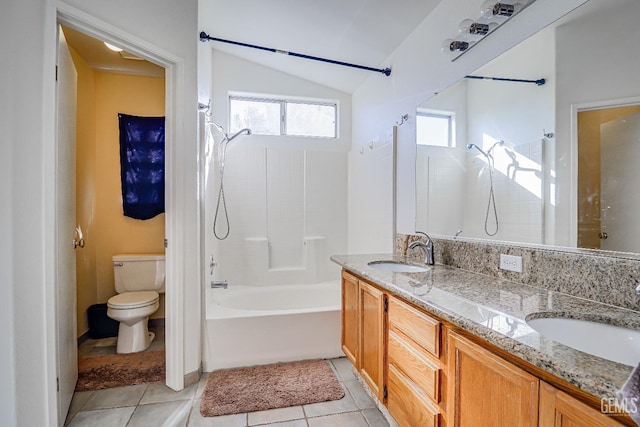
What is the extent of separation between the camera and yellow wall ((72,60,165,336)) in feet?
9.64

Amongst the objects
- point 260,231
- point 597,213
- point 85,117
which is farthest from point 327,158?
point 597,213

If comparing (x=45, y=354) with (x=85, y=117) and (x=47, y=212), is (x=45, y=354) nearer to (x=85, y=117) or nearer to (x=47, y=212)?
(x=47, y=212)

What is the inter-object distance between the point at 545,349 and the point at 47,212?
197 centimetres

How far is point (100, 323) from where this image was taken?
293 centimetres

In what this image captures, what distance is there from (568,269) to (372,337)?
977mm

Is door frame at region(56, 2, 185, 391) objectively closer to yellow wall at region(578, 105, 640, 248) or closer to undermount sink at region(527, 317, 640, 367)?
undermount sink at region(527, 317, 640, 367)

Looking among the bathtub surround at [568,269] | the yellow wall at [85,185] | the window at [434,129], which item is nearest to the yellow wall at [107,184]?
the yellow wall at [85,185]

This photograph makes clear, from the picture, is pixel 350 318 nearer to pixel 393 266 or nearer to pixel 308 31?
pixel 393 266

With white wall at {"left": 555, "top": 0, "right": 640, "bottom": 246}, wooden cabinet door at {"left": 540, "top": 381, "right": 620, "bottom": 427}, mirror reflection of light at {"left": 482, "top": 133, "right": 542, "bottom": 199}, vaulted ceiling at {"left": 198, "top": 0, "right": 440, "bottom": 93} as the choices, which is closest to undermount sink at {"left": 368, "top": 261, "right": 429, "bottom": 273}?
mirror reflection of light at {"left": 482, "top": 133, "right": 542, "bottom": 199}

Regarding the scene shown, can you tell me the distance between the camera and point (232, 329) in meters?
2.34

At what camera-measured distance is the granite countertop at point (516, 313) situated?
0.60 metres

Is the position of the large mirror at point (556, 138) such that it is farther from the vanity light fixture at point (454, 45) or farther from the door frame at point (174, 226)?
the door frame at point (174, 226)

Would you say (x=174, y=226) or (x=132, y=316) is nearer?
(x=174, y=226)

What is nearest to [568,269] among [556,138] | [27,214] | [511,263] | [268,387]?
[511,263]
